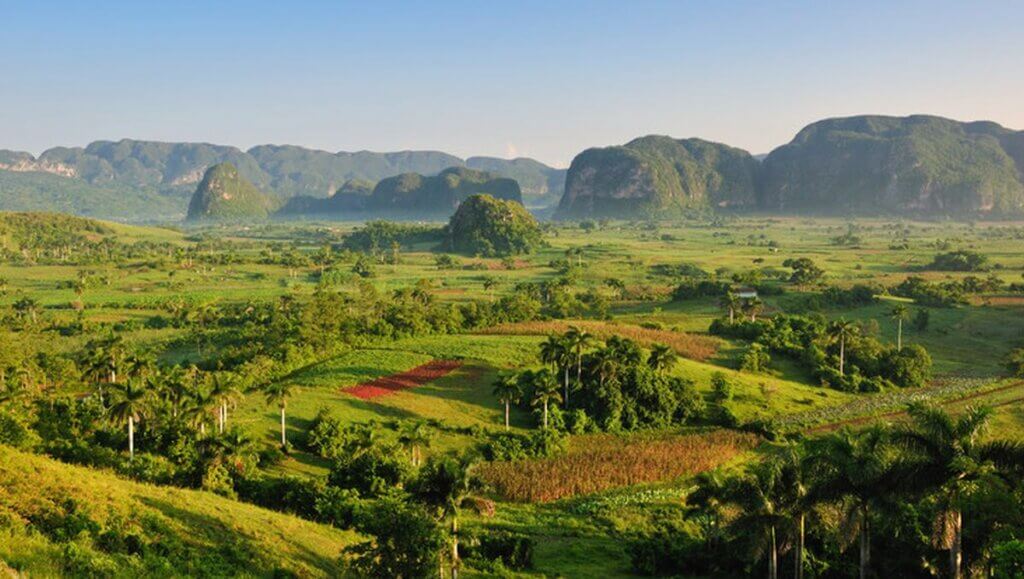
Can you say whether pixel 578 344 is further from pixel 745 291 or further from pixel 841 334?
pixel 745 291

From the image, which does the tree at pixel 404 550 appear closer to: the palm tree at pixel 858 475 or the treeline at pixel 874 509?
the treeline at pixel 874 509

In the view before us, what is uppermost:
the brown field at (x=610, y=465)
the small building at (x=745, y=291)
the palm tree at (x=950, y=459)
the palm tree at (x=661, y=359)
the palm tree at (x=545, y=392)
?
the palm tree at (x=950, y=459)

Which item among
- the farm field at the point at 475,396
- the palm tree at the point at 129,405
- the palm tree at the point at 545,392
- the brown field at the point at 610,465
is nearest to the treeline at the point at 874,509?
the farm field at the point at 475,396

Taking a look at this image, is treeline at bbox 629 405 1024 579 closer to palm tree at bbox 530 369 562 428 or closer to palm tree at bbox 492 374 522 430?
palm tree at bbox 530 369 562 428

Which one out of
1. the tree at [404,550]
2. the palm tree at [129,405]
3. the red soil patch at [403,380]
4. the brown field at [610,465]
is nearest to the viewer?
the tree at [404,550]

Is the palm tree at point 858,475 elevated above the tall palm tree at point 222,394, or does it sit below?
above

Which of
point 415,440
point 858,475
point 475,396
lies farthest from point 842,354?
point 858,475
